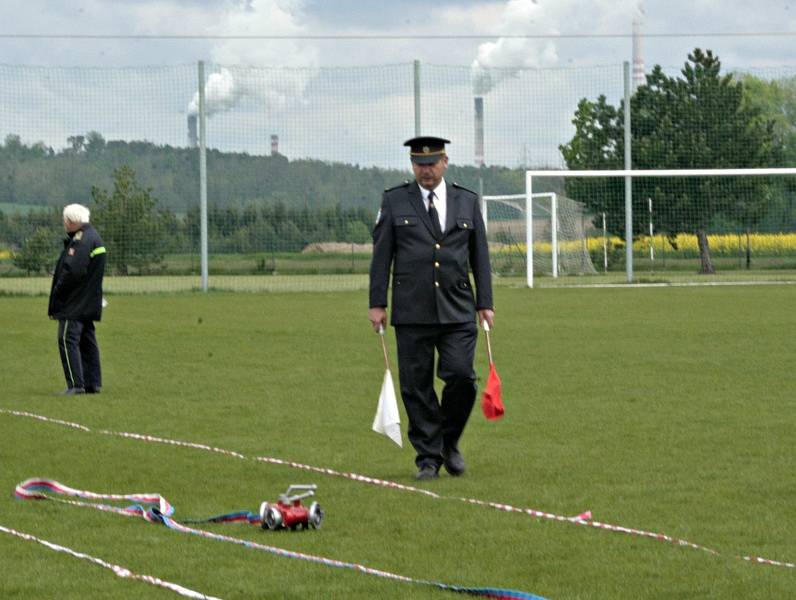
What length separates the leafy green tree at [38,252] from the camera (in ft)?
120

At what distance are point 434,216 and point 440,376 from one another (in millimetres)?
936

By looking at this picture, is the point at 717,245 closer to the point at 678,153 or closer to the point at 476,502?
the point at 678,153

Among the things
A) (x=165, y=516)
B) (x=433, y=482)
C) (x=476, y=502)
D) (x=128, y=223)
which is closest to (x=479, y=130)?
(x=128, y=223)

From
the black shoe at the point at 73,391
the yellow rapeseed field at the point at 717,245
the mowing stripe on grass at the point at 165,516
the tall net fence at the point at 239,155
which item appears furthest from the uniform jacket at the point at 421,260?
the yellow rapeseed field at the point at 717,245

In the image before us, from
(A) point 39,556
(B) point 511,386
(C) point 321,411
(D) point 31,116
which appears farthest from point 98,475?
(D) point 31,116

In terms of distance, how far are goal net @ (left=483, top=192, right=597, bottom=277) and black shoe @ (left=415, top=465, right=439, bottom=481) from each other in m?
31.1

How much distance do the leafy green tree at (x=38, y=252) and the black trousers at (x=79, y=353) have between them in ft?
73.5

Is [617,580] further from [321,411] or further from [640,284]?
[640,284]

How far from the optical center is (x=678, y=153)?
136 feet

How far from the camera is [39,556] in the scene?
273 inches

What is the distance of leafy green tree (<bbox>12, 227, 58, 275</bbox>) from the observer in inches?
1444

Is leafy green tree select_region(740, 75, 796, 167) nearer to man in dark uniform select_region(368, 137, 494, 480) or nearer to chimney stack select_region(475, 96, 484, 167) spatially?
chimney stack select_region(475, 96, 484, 167)

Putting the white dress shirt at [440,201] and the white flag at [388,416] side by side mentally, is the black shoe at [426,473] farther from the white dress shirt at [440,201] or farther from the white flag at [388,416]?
the white dress shirt at [440,201]

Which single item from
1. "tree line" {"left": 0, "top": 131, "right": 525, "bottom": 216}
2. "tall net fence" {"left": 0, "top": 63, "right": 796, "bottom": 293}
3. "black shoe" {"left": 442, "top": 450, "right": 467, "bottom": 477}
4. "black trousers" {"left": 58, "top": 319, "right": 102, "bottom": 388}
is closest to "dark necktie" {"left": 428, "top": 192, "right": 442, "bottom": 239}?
"black shoe" {"left": 442, "top": 450, "right": 467, "bottom": 477}
